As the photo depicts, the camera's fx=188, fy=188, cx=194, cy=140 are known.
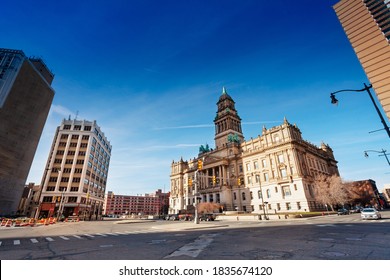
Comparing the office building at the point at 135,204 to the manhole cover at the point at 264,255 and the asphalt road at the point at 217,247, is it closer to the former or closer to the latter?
the asphalt road at the point at 217,247

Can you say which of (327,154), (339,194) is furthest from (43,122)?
(327,154)

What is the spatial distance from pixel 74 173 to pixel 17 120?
2102 cm

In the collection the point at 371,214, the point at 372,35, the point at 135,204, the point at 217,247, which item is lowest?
the point at 217,247

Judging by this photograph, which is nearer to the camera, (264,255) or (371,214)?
(264,255)

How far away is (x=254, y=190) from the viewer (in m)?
57.9

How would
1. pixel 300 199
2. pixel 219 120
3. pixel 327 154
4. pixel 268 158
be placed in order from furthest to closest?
1. pixel 219 120
2. pixel 327 154
3. pixel 268 158
4. pixel 300 199

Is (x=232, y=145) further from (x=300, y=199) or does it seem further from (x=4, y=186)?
(x=4, y=186)

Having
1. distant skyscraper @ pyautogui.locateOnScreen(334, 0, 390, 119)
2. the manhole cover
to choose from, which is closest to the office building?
distant skyscraper @ pyautogui.locateOnScreen(334, 0, 390, 119)

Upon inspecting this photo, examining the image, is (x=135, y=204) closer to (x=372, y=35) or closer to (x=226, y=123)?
(x=226, y=123)

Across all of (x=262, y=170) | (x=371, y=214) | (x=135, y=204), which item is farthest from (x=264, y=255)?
(x=135, y=204)

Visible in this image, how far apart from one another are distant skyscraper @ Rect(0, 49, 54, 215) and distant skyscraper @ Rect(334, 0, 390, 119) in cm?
8928

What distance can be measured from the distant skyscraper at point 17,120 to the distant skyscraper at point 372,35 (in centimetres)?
8928

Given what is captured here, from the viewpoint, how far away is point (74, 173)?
61.0 metres

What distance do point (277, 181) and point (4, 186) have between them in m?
71.4
